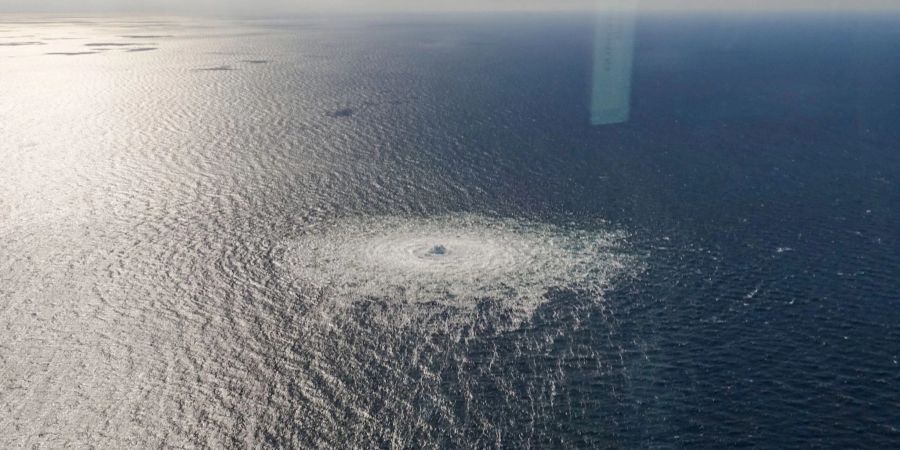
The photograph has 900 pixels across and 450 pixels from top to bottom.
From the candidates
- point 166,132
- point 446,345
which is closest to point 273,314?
point 446,345

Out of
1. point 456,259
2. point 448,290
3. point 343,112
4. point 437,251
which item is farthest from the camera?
point 343,112

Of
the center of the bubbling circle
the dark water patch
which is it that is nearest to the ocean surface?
the center of the bubbling circle

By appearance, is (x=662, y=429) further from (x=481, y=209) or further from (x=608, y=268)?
(x=481, y=209)

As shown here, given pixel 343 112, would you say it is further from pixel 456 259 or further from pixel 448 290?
pixel 448 290

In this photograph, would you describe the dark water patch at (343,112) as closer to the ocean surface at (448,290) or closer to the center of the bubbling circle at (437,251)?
the ocean surface at (448,290)

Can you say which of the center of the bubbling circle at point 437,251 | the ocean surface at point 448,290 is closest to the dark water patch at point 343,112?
the ocean surface at point 448,290

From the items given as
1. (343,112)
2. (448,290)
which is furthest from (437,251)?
(343,112)
